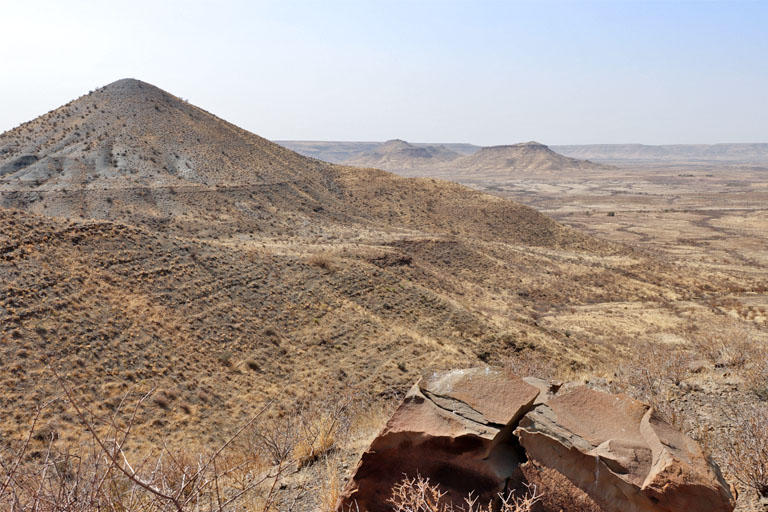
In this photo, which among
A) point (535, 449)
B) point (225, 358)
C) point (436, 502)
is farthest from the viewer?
point (225, 358)

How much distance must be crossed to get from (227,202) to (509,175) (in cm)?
14858

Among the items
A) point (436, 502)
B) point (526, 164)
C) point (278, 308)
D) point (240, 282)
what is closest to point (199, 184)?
point (240, 282)

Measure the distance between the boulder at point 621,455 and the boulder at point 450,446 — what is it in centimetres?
26

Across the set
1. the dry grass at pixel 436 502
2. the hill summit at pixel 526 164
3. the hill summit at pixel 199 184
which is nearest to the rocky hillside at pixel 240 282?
the hill summit at pixel 199 184

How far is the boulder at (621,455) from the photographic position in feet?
11.9

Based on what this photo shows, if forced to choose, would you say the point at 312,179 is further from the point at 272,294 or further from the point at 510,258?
the point at 272,294

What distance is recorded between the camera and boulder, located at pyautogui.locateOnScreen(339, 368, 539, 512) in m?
4.16

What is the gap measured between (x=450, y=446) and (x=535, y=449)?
809mm

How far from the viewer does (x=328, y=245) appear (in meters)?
28.9

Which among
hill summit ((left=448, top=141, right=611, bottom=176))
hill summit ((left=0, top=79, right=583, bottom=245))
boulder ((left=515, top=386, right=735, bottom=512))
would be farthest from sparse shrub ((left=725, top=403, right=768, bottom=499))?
hill summit ((left=448, top=141, right=611, bottom=176))

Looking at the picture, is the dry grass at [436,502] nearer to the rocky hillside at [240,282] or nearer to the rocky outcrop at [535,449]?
the rocky outcrop at [535,449]

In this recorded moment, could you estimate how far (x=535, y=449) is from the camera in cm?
417

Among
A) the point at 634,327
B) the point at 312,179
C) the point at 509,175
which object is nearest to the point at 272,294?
the point at 634,327

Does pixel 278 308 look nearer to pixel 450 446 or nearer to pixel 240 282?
pixel 240 282
